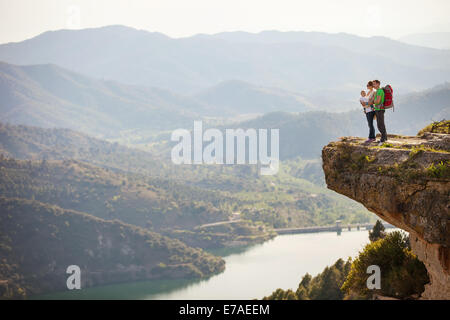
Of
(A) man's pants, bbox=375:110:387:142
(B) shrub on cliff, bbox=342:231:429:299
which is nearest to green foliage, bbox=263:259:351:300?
(B) shrub on cliff, bbox=342:231:429:299

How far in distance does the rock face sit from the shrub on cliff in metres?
0.79

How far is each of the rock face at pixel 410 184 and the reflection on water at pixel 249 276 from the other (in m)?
56.9

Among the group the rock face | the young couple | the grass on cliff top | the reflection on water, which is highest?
the young couple

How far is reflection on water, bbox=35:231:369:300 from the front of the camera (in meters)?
72.6

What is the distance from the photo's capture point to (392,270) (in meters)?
12.7

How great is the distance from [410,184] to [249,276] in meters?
70.3

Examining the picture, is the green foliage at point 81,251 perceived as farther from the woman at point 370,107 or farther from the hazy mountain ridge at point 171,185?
the woman at point 370,107

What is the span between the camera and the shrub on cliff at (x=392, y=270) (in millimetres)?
11875

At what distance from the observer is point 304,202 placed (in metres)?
134

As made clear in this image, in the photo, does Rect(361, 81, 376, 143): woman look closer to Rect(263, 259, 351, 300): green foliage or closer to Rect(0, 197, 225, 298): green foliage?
Rect(263, 259, 351, 300): green foliage

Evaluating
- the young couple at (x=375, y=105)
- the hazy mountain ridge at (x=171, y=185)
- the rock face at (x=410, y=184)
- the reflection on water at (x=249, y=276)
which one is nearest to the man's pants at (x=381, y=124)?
the young couple at (x=375, y=105)

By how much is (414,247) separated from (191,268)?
74620mm

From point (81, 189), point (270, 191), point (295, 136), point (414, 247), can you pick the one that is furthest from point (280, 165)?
point (414, 247)
